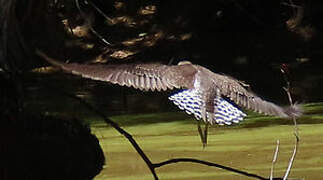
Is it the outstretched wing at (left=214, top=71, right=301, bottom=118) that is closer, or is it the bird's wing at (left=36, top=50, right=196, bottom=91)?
the bird's wing at (left=36, top=50, right=196, bottom=91)

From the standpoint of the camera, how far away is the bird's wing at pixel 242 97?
2.21m

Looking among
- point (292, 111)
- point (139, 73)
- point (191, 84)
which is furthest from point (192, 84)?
point (292, 111)

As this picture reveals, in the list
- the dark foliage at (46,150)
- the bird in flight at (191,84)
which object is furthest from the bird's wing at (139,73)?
the dark foliage at (46,150)

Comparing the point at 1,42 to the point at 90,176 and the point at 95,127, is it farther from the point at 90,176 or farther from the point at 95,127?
the point at 95,127

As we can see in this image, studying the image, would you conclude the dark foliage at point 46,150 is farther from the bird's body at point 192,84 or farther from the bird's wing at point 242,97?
the bird's wing at point 242,97

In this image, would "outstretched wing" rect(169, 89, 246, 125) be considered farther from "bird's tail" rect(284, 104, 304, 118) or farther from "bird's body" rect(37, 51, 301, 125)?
"bird's tail" rect(284, 104, 304, 118)

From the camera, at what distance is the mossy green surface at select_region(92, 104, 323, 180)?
3557 mm

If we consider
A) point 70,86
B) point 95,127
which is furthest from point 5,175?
point 70,86

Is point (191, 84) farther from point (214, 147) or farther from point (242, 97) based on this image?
point (214, 147)

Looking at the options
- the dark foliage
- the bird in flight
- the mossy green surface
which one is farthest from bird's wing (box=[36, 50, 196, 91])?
the mossy green surface

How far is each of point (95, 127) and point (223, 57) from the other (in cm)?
261

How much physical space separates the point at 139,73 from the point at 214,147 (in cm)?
184

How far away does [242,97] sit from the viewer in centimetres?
225

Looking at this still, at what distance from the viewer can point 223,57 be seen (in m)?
6.54
